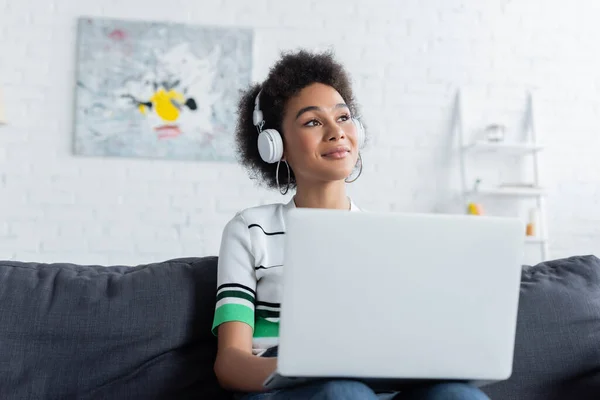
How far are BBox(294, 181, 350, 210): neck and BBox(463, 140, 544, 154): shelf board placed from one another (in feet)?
7.35

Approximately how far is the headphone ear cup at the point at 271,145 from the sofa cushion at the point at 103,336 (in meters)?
0.35

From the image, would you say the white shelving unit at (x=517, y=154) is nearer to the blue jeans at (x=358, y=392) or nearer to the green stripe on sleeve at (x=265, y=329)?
the green stripe on sleeve at (x=265, y=329)

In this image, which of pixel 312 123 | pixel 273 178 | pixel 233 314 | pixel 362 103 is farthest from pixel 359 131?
pixel 362 103

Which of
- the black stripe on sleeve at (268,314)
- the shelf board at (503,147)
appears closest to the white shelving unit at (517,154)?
the shelf board at (503,147)

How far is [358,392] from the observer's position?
1014mm

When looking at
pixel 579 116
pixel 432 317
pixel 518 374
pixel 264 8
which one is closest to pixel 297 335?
pixel 432 317

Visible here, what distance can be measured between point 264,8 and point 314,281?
3.11 meters

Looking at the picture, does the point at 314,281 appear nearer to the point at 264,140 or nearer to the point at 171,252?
the point at 264,140

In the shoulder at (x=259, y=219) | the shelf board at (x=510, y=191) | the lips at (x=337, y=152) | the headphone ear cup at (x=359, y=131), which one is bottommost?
the shoulder at (x=259, y=219)

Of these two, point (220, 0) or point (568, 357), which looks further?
point (220, 0)

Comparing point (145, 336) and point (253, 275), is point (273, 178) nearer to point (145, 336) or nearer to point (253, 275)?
Result: point (253, 275)

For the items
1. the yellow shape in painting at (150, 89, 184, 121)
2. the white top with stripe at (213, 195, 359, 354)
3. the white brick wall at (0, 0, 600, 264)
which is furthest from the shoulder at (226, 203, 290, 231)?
the yellow shape in painting at (150, 89, 184, 121)

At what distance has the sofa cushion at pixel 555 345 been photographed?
4.98ft

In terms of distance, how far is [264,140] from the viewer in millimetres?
1688
